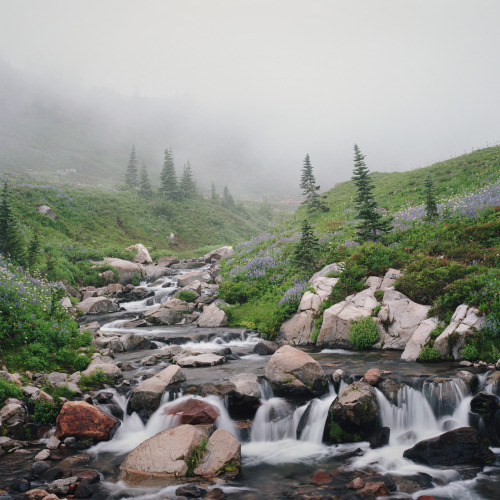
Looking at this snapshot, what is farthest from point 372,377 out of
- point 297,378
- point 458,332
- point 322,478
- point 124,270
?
point 124,270

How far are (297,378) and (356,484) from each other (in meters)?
3.68

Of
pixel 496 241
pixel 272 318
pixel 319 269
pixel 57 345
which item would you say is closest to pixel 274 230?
pixel 319 269

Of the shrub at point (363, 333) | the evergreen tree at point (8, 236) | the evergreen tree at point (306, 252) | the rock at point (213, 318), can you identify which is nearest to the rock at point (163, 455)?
the shrub at point (363, 333)

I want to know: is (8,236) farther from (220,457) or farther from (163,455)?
(220,457)

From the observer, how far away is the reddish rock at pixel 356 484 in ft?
21.8

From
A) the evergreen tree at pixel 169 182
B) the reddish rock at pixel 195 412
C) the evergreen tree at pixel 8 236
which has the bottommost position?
Result: the reddish rock at pixel 195 412

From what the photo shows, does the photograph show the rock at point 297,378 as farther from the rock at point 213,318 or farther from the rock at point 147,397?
the rock at point 213,318

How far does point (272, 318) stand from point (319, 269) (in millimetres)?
4619

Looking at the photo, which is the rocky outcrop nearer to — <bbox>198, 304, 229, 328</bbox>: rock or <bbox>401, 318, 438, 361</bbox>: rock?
<bbox>401, 318, 438, 361</bbox>: rock

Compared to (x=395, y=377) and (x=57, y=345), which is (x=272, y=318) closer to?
(x=395, y=377)

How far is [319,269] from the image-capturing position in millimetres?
20266

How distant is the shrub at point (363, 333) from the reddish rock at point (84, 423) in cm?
899

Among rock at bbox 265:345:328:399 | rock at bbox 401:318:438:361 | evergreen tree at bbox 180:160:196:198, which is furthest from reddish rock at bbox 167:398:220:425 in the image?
evergreen tree at bbox 180:160:196:198

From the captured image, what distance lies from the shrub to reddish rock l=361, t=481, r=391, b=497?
7.50 m
